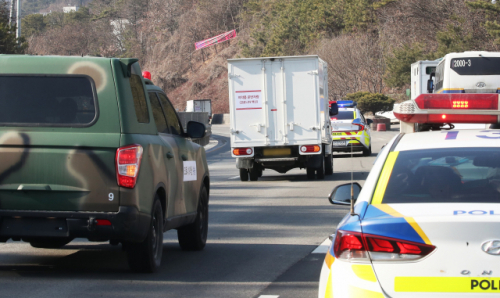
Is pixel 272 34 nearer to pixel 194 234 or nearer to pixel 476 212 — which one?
pixel 194 234

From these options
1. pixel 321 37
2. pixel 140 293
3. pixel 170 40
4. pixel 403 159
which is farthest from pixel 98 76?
pixel 170 40

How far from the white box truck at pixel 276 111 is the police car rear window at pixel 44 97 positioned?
10.7 meters

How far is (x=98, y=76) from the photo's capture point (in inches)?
233

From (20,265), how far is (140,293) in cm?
175

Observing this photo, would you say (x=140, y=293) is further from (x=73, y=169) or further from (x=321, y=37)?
(x=321, y=37)

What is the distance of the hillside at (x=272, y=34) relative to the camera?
199 ft

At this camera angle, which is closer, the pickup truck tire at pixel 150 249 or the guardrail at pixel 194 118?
the pickup truck tire at pixel 150 249

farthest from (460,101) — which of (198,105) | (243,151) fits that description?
(198,105)

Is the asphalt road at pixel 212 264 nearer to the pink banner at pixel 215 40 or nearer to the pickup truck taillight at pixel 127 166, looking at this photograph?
the pickup truck taillight at pixel 127 166

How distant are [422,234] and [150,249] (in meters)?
3.34

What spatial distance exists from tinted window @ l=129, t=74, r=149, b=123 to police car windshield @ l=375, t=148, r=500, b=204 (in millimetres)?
2650

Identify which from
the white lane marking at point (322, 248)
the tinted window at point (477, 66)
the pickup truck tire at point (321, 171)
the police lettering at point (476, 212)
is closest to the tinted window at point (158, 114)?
the white lane marking at point (322, 248)

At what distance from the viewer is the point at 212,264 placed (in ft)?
23.1

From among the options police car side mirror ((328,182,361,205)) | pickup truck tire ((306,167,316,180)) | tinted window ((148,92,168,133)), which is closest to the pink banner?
pickup truck tire ((306,167,316,180))
